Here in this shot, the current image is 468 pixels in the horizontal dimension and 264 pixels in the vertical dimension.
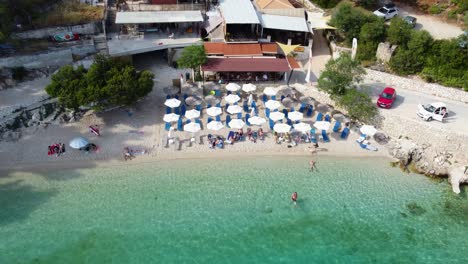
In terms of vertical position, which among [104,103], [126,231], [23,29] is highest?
[23,29]

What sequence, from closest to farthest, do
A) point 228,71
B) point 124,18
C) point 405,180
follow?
1. point 405,180
2. point 228,71
3. point 124,18

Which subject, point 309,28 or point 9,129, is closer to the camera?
point 9,129

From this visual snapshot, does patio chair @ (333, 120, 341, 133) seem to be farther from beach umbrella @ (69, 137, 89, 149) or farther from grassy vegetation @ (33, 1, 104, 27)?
grassy vegetation @ (33, 1, 104, 27)

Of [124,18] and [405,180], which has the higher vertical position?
[124,18]

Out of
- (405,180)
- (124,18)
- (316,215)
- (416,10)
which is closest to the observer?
(316,215)

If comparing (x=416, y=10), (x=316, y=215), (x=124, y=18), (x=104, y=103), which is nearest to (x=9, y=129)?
(x=104, y=103)

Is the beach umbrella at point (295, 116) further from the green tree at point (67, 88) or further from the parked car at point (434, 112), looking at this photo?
the green tree at point (67, 88)

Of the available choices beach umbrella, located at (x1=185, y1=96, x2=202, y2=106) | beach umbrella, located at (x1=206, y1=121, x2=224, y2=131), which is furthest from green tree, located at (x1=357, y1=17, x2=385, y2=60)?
beach umbrella, located at (x1=206, y1=121, x2=224, y2=131)

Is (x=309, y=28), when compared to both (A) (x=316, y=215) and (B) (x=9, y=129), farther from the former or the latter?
(B) (x=9, y=129)
